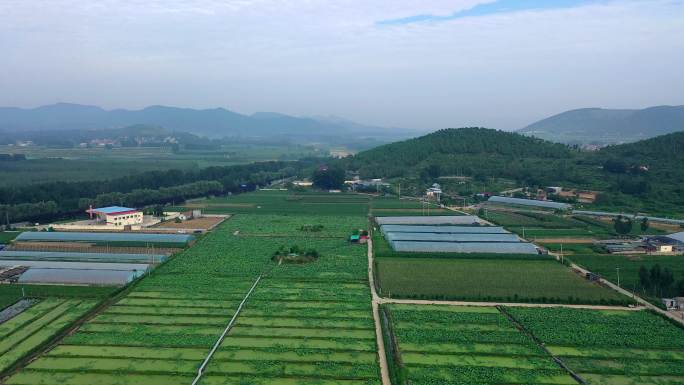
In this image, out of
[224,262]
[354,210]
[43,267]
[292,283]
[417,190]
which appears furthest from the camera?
[417,190]

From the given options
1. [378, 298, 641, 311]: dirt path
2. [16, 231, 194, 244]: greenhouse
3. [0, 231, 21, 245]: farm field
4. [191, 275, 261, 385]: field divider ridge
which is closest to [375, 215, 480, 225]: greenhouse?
[16, 231, 194, 244]: greenhouse

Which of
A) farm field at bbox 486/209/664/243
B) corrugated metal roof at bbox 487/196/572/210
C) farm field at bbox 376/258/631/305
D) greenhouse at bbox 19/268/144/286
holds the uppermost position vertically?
corrugated metal roof at bbox 487/196/572/210

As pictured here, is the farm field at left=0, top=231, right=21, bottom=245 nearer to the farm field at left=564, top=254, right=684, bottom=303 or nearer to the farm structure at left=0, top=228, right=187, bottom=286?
the farm structure at left=0, top=228, right=187, bottom=286

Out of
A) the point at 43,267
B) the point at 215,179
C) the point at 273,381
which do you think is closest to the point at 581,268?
the point at 273,381

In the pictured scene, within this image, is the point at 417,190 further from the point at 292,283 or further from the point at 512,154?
the point at 292,283

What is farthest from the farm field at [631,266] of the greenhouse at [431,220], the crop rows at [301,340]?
the crop rows at [301,340]

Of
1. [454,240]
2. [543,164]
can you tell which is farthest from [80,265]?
[543,164]
